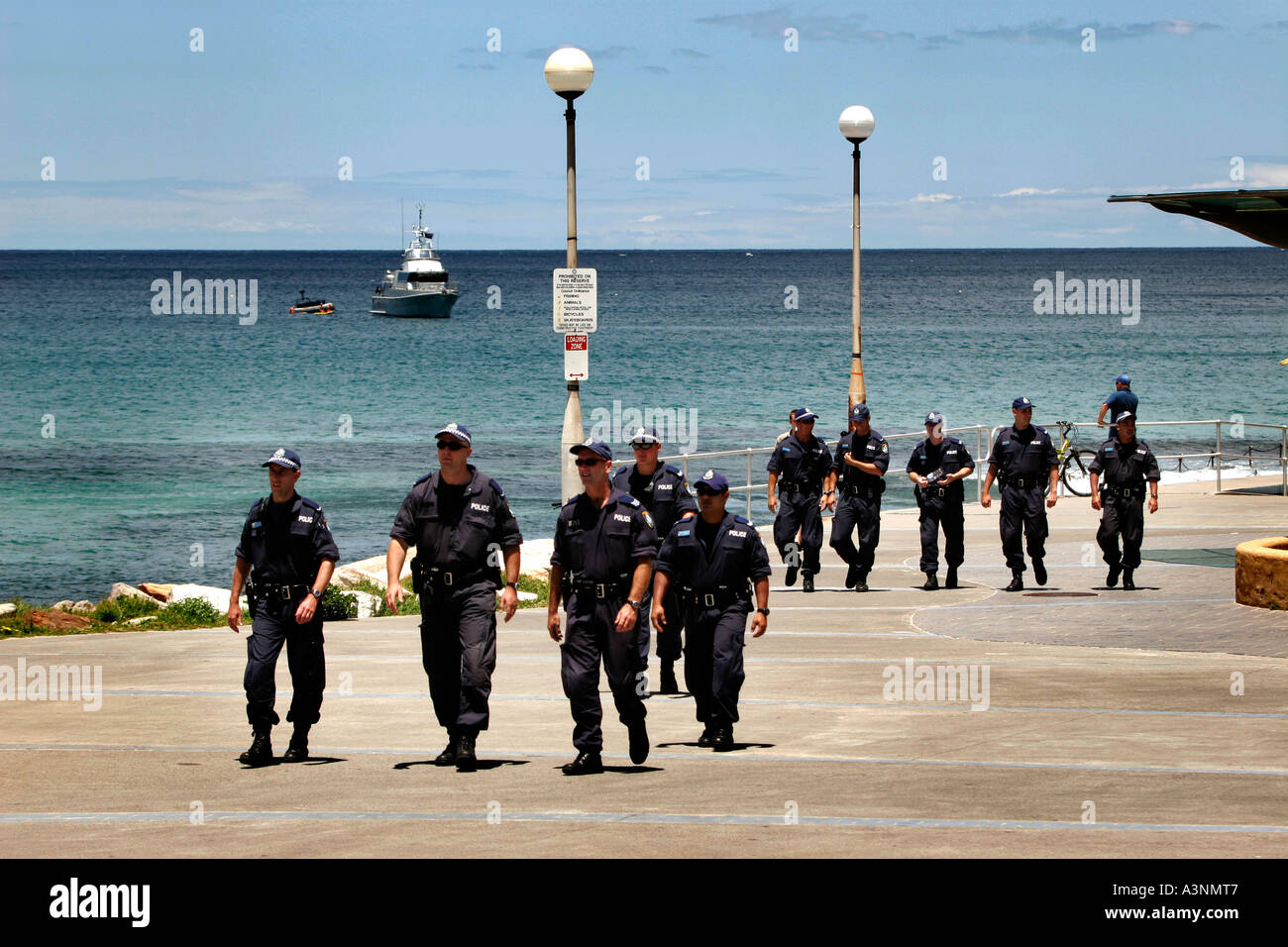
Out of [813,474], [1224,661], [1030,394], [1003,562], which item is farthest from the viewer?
[1030,394]

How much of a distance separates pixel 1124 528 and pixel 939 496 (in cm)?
186

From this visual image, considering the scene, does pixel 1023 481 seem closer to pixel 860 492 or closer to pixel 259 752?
pixel 860 492

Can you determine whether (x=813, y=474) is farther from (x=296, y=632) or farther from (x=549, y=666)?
(x=296, y=632)

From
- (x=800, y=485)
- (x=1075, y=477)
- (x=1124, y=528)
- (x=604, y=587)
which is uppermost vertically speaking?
(x=800, y=485)

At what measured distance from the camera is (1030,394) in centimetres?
7269

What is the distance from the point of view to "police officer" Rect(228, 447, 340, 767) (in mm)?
9625

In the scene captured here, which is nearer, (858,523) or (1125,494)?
(1125,494)

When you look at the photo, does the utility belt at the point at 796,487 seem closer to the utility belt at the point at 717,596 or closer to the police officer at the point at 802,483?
the police officer at the point at 802,483

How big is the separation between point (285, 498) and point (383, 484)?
3473 cm

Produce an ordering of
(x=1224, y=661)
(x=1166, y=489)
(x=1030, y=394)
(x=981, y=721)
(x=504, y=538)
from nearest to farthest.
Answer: (x=504, y=538) < (x=981, y=721) < (x=1224, y=661) < (x=1166, y=489) < (x=1030, y=394)

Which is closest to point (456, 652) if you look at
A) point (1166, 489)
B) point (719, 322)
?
point (1166, 489)

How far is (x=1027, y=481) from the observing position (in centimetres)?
1691

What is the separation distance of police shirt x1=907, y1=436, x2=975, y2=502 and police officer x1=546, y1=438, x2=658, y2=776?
818cm

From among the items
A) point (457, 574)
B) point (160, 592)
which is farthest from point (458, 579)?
point (160, 592)
